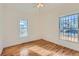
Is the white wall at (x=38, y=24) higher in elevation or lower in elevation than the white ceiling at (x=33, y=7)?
lower

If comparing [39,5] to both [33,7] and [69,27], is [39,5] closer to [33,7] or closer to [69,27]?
[33,7]

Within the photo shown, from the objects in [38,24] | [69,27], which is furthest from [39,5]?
[69,27]

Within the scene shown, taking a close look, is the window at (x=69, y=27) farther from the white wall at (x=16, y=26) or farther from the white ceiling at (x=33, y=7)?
the white wall at (x=16, y=26)

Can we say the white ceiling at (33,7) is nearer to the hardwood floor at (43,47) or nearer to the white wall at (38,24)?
the white wall at (38,24)

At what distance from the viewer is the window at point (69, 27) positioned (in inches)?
54.1

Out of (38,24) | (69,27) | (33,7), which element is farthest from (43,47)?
(33,7)

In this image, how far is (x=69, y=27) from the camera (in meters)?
1.42

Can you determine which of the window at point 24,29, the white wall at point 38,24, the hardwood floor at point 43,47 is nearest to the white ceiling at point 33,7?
the white wall at point 38,24

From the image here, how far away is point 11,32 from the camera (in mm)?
1427

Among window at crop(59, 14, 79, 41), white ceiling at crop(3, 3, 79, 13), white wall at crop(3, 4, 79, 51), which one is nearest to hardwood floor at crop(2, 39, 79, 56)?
white wall at crop(3, 4, 79, 51)

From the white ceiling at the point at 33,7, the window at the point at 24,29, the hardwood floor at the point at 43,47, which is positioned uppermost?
the white ceiling at the point at 33,7

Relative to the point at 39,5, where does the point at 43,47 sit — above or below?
below

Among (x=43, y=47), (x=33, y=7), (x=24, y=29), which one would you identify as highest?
(x=33, y=7)

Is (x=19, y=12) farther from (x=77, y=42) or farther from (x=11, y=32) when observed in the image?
(x=77, y=42)
